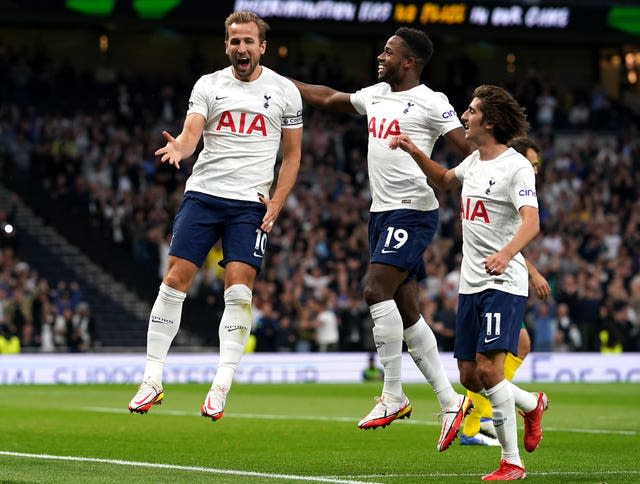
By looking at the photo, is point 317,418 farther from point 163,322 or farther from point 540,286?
point 163,322

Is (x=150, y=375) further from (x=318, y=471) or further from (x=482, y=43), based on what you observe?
(x=482, y=43)

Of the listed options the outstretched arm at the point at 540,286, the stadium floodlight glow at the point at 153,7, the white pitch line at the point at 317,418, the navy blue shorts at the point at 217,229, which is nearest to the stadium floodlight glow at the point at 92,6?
the stadium floodlight glow at the point at 153,7

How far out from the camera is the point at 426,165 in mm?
9953

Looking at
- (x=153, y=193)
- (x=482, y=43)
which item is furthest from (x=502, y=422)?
(x=482, y=43)

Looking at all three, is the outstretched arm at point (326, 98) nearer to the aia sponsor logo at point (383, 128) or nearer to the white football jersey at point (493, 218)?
the aia sponsor logo at point (383, 128)

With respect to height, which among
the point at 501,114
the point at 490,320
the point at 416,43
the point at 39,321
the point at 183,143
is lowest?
the point at 39,321

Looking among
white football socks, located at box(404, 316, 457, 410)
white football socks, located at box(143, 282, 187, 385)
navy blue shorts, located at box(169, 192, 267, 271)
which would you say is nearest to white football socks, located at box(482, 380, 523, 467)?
white football socks, located at box(404, 316, 457, 410)

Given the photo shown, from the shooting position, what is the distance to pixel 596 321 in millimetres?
28688

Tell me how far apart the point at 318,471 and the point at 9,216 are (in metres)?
20.4

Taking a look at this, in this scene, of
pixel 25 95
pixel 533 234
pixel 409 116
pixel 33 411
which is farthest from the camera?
pixel 25 95

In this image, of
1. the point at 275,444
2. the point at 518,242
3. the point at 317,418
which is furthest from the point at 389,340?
the point at 317,418

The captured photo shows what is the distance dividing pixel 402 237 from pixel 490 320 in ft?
4.57

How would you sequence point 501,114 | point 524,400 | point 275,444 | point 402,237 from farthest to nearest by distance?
point 275,444 → point 402,237 → point 524,400 → point 501,114

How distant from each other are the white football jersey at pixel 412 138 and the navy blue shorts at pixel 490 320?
4.17ft
